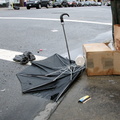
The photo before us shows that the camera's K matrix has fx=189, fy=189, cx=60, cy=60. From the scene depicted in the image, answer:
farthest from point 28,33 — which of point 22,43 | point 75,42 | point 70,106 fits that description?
point 70,106

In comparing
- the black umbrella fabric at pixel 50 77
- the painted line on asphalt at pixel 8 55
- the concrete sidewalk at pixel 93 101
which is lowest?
the concrete sidewalk at pixel 93 101

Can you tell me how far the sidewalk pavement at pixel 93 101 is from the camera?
8.28ft

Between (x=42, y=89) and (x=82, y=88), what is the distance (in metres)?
0.70

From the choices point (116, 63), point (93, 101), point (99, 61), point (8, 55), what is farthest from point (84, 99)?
point (8, 55)

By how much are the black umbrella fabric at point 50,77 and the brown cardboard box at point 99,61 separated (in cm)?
26

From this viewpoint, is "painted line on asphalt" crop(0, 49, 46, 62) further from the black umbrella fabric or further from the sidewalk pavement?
the sidewalk pavement

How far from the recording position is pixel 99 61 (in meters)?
3.63

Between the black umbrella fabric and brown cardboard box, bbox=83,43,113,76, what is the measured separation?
0.85 feet

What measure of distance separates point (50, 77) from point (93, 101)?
3.68ft

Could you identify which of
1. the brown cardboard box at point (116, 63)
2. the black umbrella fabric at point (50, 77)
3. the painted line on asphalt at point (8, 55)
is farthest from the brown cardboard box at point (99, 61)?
the painted line on asphalt at point (8, 55)

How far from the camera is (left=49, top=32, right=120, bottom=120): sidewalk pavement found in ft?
8.28

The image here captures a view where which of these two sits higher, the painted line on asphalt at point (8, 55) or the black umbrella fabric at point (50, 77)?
the painted line on asphalt at point (8, 55)

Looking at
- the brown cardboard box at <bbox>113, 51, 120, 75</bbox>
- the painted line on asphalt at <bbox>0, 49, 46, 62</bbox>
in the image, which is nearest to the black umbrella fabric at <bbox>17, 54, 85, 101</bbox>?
the brown cardboard box at <bbox>113, 51, 120, 75</bbox>

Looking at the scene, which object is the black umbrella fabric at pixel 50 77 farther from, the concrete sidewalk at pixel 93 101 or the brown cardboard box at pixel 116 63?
the brown cardboard box at pixel 116 63
